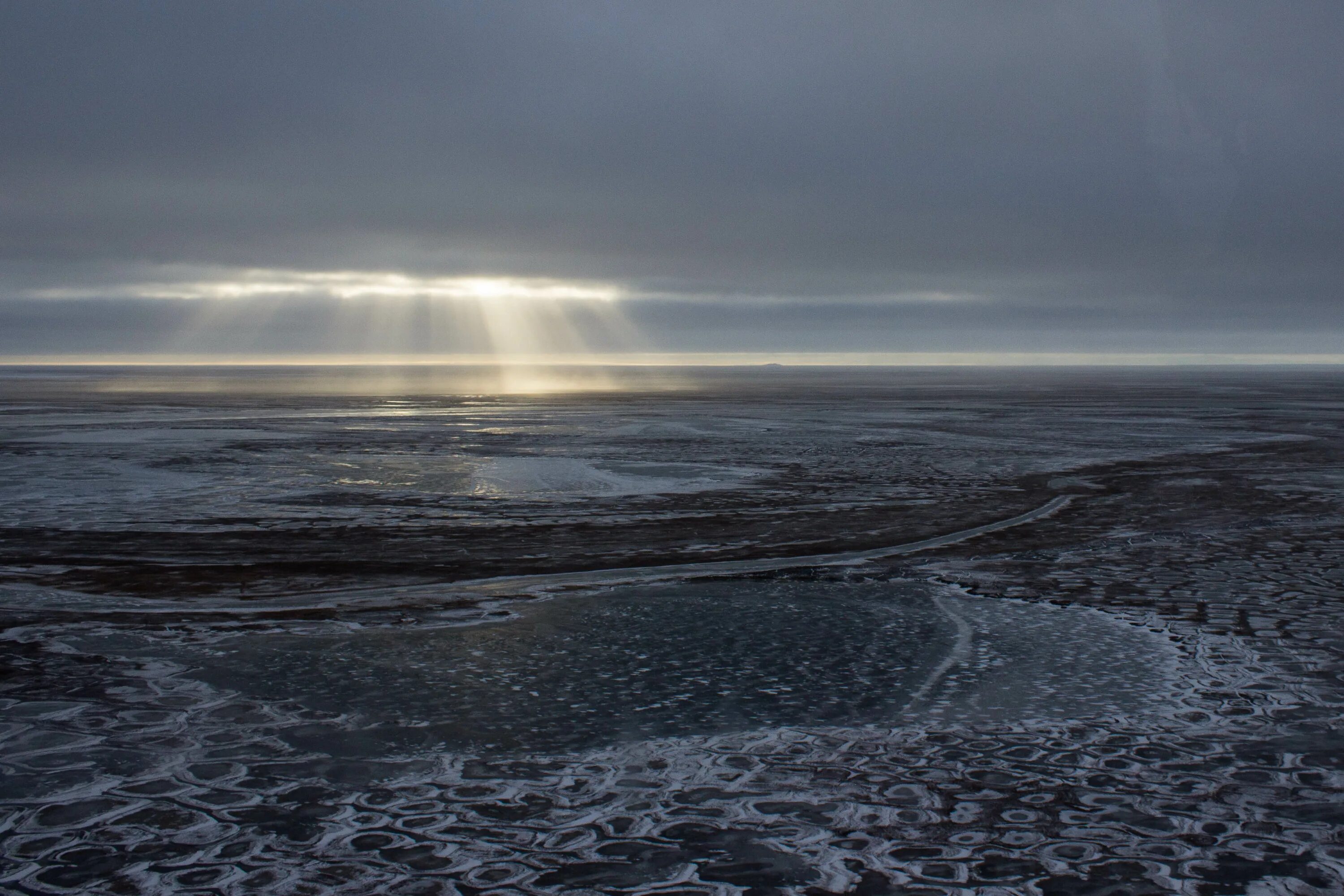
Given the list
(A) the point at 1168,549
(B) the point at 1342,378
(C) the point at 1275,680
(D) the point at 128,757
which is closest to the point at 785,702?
(C) the point at 1275,680

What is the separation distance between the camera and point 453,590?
11.3 meters

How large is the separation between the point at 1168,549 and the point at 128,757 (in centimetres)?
1149

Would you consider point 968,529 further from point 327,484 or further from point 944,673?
point 327,484

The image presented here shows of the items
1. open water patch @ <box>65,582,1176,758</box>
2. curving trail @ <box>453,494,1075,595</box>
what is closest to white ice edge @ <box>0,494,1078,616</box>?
curving trail @ <box>453,494,1075,595</box>

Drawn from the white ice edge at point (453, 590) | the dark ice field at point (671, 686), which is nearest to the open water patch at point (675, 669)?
the dark ice field at point (671, 686)

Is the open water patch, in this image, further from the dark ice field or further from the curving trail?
the curving trail

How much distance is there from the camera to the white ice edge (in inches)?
408

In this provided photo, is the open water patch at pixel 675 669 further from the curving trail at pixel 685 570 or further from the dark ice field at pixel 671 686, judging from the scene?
the curving trail at pixel 685 570

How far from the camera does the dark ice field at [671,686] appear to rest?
5137mm

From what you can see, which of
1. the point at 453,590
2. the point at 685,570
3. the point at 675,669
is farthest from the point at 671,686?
the point at 685,570

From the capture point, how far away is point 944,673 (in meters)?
8.20

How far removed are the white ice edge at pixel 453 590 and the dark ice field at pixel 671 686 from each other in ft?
0.23

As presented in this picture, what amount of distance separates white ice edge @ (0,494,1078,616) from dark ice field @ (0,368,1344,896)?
7 centimetres

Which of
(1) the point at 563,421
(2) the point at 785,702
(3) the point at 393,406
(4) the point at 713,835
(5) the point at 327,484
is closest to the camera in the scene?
(4) the point at 713,835
